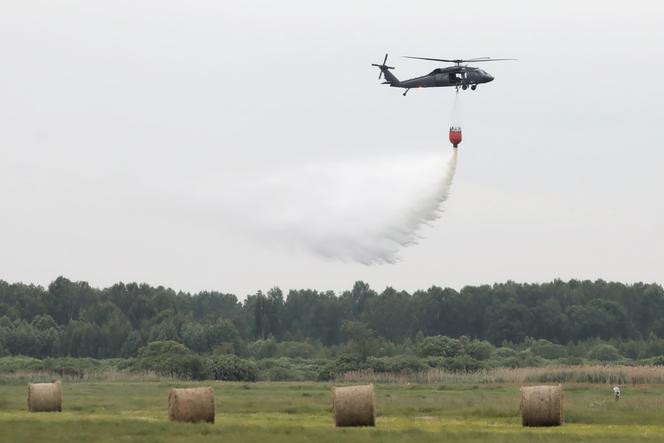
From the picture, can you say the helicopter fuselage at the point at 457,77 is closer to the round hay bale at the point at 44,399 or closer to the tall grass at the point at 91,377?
the tall grass at the point at 91,377

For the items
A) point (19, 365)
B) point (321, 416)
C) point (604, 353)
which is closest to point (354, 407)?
point (321, 416)

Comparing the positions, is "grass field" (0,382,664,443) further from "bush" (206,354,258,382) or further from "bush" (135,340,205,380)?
"bush" (206,354,258,382)

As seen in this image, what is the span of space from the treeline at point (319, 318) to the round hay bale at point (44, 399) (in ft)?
253

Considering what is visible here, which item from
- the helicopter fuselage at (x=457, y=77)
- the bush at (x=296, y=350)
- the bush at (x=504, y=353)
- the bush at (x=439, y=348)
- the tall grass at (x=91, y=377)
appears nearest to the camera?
the helicopter fuselage at (x=457, y=77)

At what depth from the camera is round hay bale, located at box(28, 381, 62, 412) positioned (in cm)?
4875

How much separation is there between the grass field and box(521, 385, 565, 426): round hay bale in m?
0.50

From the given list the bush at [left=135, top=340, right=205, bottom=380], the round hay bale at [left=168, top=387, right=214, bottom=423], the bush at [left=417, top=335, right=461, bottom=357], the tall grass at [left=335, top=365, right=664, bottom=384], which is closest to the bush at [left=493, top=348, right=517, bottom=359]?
the bush at [left=417, top=335, right=461, bottom=357]

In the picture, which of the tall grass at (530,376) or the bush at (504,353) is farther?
the bush at (504,353)

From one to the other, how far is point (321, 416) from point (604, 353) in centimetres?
7053

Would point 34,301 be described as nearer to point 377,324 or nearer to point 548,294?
point 377,324

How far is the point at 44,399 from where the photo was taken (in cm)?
4894

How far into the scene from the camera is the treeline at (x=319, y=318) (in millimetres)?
135375

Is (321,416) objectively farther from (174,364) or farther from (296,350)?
(296,350)

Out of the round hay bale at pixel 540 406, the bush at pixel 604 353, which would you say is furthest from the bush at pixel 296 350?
the round hay bale at pixel 540 406
